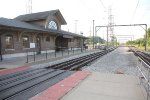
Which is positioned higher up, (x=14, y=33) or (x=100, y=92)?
(x=14, y=33)

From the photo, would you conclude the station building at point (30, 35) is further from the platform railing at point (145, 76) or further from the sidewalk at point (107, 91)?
the platform railing at point (145, 76)

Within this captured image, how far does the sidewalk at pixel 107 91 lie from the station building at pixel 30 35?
11.2 metres

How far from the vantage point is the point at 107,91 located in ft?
22.5

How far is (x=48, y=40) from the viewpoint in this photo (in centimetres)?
2856

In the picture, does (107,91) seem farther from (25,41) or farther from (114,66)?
(25,41)

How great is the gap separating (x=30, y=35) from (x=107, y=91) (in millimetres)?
18126

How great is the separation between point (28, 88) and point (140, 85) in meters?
4.56

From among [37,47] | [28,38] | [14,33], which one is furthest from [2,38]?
[37,47]

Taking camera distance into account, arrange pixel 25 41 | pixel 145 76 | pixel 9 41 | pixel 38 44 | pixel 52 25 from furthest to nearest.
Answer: pixel 52 25 < pixel 38 44 < pixel 25 41 < pixel 9 41 < pixel 145 76

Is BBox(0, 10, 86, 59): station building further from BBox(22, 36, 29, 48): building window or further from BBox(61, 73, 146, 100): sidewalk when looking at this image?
BBox(61, 73, 146, 100): sidewalk

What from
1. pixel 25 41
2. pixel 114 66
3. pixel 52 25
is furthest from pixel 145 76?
pixel 52 25

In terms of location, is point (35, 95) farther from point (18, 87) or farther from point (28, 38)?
point (28, 38)

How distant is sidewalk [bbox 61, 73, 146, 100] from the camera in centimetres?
615

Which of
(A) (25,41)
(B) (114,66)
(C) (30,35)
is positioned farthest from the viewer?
(C) (30,35)
